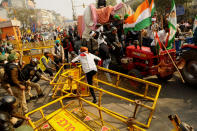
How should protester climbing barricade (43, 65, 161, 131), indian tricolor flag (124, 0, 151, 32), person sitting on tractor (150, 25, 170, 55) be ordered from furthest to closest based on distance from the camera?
person sitting on tractor (150, 25, 170, 55)
indian tricolor flag (124, 0, 151, 32)
protester climbing barricade (43, 65, 161, 131)

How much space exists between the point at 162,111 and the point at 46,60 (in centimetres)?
475

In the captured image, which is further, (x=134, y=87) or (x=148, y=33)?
(x=148, y=33)

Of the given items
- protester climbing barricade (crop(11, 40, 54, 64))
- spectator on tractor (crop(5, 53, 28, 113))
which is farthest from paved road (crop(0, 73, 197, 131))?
protester climbing barricade (crop(11, 40, 54, 64))

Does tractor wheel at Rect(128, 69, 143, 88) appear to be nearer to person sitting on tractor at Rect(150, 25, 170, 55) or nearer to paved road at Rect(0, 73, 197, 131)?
paved road at Rect(0, 73, 197, 131)

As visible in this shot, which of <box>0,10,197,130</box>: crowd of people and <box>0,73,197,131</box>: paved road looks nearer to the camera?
<box>0,73,197,131</box>: paved road

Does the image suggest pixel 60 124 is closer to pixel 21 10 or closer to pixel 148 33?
pixel 148 33

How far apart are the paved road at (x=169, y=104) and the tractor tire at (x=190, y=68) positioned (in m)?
0.30

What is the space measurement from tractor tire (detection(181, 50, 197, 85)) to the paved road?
0.30m

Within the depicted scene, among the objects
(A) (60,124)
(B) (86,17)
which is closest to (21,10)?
(B) (86,17)

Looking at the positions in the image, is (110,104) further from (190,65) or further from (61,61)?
(61,61)

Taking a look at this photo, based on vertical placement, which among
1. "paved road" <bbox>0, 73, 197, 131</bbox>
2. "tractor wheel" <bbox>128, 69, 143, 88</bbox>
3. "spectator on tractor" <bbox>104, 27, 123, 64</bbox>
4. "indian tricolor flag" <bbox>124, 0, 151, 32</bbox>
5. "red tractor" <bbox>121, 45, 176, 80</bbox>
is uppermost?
"indian tricolor flag" <bbox>124, 0, 151, 32</bbox>

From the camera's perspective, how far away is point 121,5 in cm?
787

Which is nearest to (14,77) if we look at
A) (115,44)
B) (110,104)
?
(110,104)

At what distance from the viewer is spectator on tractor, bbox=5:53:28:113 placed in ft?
12.2
